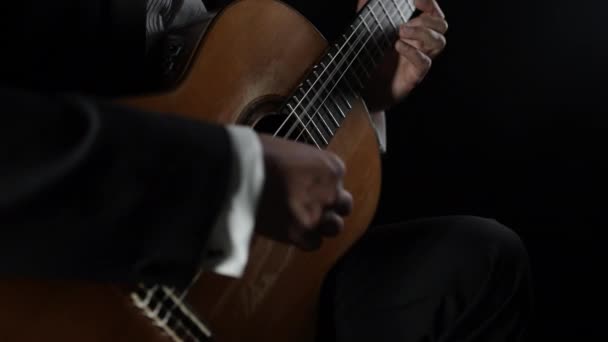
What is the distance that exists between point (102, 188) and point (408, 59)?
2.34ft

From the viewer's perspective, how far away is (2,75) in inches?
26.2

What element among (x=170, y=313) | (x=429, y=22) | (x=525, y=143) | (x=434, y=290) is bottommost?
(x=525, y=143)

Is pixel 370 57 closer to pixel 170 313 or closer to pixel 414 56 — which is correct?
pixel 414 56

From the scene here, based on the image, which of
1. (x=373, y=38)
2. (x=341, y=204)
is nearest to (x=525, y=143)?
(x=373, y=38)

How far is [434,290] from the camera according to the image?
0.87m

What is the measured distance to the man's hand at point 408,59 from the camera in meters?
1.04

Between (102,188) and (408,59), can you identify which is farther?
(408,59)

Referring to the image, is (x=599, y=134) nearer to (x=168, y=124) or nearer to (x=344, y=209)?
(x=344, y=209)

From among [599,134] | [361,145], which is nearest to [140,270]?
[361,145]

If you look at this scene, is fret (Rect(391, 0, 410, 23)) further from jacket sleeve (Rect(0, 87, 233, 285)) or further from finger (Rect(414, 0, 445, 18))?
jacket sleeve (Rect(0, 87, 233, 285))

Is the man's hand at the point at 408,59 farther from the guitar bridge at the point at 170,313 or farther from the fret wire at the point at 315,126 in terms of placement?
the guitar bridge at the point at 170,313

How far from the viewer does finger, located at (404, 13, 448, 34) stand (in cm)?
104

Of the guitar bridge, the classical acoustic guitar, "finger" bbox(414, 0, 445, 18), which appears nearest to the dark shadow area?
"finger" bbox(414, 0, 445, 18)

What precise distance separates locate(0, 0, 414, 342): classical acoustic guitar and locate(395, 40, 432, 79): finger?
4cm
